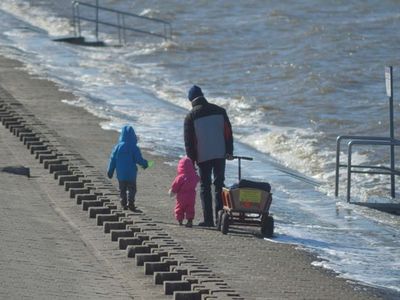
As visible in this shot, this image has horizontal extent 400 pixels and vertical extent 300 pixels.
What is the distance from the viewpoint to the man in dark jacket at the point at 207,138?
1520 cm

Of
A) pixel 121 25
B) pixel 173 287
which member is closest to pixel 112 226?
pixel 173 287

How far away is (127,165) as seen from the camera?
51.1 ft

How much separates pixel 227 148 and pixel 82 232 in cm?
200

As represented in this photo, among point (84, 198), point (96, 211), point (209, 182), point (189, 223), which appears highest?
point (209, 182)

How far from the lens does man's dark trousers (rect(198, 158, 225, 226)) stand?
15266mm

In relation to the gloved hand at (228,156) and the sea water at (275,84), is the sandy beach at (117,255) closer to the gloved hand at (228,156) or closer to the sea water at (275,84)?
the sea water at (275,84)

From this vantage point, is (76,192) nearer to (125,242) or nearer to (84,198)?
(84,198)

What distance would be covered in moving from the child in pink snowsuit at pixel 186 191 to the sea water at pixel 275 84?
3.28ft

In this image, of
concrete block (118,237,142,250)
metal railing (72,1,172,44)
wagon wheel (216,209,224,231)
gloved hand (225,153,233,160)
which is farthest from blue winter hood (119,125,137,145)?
metal railing (72,1,172,44)

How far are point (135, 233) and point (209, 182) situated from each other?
1648 millimetres

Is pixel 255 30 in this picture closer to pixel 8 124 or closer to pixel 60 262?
pixel 8 124

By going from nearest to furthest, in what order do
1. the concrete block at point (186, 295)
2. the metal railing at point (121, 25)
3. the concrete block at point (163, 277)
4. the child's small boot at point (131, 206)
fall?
the concrete block at point (186, 295) → the concrete block at point (163, 277) → the child's small boot at point (131, 206) → the metal railing at point (121, 25)

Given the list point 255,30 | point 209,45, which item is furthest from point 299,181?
point 255,30

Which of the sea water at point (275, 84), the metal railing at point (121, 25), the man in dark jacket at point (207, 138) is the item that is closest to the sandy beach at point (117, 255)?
the man in dark jacket at point (207, 138)
